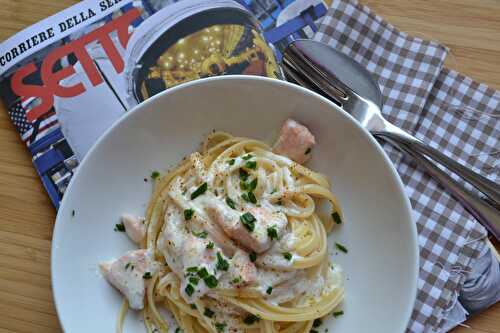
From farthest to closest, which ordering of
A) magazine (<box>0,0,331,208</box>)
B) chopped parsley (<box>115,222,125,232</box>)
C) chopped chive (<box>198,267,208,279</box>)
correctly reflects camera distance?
magazine (<box>0,0,331,208</box>) → chopped parsley (<box>115,222,125,232</box>) → chopped chive (<box>198,267,208,279</box>)

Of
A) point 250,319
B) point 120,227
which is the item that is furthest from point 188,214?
point 250,319

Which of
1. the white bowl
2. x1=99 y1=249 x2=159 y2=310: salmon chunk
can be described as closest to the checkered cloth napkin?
the white bowl

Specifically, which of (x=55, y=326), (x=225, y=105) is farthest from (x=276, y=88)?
(x=55, y=326)

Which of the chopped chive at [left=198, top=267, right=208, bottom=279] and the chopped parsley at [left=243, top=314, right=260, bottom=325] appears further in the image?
the chopped parsley at [left=243, top=314, right=260, bottom=325]

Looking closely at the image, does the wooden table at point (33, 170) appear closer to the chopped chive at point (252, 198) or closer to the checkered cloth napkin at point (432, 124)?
the checkered cloth napkin at point (432, 124)

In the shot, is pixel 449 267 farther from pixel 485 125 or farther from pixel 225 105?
pixel 225 105

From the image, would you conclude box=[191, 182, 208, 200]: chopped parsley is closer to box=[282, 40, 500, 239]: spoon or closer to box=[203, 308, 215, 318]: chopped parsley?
box=[203, 308, 215, 318]: chopped parsley

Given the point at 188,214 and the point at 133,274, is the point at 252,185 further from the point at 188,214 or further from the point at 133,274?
the point at 133,274

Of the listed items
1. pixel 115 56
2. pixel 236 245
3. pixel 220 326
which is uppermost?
pixel 115 56
